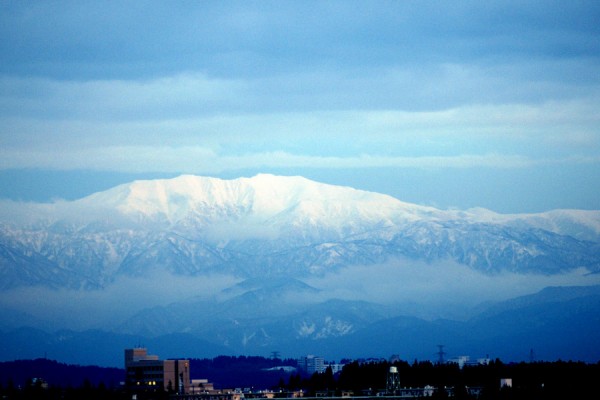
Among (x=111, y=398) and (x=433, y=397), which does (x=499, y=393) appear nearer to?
(x=433, y=397)

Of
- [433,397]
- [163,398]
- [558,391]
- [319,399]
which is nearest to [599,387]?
[558,391]

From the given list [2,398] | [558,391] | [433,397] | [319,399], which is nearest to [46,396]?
[2,398]

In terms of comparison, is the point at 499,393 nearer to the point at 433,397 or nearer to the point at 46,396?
the point at 433,397

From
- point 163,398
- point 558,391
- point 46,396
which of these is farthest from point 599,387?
point 46,396

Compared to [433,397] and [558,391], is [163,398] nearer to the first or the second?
[433,397]

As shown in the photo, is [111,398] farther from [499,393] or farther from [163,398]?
[499,393]

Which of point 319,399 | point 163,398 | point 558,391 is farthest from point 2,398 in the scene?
point 558,391
